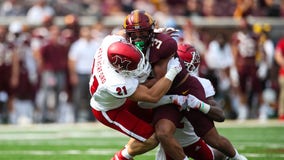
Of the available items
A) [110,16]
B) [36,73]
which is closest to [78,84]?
[36,73]

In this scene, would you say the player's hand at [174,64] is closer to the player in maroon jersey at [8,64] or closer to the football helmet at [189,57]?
the football helmet at [189,57]

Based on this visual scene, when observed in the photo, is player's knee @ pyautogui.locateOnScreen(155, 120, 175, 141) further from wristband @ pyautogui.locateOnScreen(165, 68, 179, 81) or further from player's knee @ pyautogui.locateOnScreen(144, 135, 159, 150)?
wristband @ pyautogui.locateOnScreen(165, 68, 179, 81)

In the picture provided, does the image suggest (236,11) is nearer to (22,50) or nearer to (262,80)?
(262,80)

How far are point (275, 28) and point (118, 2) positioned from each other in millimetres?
3456

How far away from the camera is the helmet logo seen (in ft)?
23.8

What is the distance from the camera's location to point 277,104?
53.6ft

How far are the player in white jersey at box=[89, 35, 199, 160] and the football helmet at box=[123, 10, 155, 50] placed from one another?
12cm

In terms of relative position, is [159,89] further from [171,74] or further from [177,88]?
[177,88]

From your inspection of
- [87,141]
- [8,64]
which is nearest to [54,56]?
[8,64]

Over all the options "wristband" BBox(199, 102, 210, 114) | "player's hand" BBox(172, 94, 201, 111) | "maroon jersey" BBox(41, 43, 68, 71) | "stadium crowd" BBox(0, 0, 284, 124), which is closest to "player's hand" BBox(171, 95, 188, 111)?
"player's hand" BBox(172, 94, 201, 111)

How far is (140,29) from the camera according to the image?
7504 millimetres

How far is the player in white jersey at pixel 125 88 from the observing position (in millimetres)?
7301

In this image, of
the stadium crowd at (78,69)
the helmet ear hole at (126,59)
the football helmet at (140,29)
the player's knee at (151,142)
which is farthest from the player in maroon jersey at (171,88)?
the stadium crowd at (78,69)

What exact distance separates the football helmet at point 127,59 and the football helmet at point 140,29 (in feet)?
0.73
